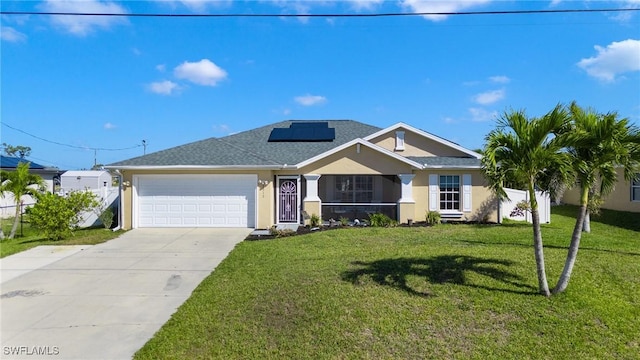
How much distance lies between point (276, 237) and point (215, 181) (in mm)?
4123

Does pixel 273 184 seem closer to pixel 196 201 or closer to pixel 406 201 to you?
pixel 196 201

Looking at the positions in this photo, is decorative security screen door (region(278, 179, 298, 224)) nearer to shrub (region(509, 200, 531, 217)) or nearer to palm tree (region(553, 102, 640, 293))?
shrub (region(509, 200, 531, 217))

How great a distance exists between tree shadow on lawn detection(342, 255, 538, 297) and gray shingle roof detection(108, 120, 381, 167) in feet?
27.7

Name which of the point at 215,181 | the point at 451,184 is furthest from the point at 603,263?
the point at 215,181

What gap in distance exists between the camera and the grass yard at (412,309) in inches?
195

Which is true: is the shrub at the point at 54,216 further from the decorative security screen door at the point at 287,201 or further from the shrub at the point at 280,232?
the decorative security screen door at the point at 287,201

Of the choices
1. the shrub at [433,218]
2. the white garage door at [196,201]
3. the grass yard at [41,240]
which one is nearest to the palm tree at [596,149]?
the shrub at [433,218]

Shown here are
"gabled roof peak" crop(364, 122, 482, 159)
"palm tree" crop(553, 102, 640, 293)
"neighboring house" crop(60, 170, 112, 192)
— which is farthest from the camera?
→ "neighboring house" crop(60, 170, 112, 192)

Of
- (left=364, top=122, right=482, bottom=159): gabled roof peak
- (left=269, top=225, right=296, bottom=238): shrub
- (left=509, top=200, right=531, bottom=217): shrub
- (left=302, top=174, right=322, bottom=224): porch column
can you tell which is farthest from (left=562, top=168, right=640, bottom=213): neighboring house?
(left=269, top=225, right=296, bottom=238): shrub

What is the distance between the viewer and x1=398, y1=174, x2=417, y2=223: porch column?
16062 mm

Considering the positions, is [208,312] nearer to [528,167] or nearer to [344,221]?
[528,167]

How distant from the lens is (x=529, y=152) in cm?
596

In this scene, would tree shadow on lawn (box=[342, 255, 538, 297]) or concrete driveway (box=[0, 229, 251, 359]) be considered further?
tree shadow on lawn (box=[342, 255, 538, 297])

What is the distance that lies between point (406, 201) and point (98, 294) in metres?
11.8
